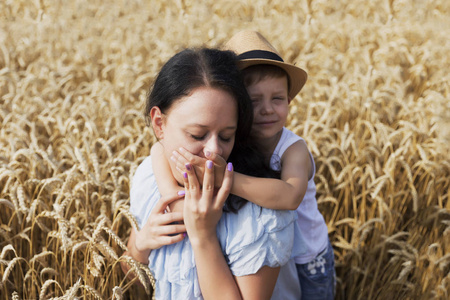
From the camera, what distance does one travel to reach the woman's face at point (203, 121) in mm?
1602

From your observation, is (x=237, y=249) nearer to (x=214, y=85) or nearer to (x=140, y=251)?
(x=140, y=251)

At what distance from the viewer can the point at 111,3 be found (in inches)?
288

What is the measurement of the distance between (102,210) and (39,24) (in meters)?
4.05

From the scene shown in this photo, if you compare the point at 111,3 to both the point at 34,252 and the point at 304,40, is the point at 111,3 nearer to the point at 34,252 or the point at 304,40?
the point at 304,40

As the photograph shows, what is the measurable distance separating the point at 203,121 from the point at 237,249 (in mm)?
453

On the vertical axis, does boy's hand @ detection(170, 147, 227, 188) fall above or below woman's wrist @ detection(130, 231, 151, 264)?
above

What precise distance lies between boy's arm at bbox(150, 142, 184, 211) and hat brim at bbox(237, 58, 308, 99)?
1.51ft

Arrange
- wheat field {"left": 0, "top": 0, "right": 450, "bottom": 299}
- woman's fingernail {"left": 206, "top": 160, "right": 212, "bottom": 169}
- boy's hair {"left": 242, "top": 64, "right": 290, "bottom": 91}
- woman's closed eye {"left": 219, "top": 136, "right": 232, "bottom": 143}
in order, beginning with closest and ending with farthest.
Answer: woman's fingernail {"left": 206, "top": 160, "right": 212, "bottom": 169} → woman's closed eye {"left": 219, "top": 136, "right": 232, "bottom": 143} → boy's hair {"left": 242, "top": 64, "right": 290, "bottom": 91} → wheat field {"left": 0, "top": 0, "right": 450, "bottom": 299}

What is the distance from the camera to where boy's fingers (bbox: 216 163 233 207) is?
162 centimetres

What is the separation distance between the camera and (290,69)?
1991 mm

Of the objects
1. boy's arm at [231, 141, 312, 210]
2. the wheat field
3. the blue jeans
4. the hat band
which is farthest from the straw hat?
the blue jeans

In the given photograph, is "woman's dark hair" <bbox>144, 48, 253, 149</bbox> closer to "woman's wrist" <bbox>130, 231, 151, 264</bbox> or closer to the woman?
the woman

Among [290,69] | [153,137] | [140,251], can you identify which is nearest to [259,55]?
[290,69]

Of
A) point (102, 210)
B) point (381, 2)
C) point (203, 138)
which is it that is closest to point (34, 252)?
point (102, 210)
